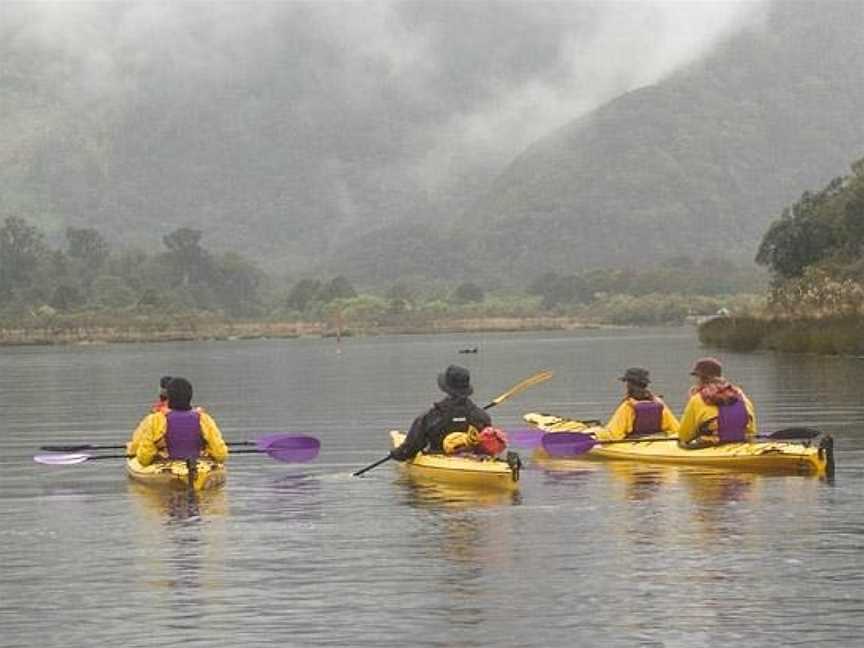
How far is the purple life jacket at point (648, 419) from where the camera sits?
125 ft

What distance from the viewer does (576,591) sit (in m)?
22.5

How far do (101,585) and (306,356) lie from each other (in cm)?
11945

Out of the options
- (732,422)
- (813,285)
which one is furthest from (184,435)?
(813,285)

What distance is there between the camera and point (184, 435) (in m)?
33.8

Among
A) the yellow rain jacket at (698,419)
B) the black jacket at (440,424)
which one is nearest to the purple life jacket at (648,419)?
the yellow rain jacket at (698,419)

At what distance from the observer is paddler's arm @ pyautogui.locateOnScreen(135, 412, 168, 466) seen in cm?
3400

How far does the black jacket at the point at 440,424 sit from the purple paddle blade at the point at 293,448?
4.00 meters

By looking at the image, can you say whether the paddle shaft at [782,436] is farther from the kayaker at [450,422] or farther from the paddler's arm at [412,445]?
the paddler's arm at [412,445]

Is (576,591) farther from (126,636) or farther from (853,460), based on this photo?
(853,460)

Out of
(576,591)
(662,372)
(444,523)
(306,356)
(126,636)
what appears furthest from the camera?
(306,356)

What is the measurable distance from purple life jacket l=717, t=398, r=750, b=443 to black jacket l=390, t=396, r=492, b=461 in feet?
14.7

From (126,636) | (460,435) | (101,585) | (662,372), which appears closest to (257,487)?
(460,435)

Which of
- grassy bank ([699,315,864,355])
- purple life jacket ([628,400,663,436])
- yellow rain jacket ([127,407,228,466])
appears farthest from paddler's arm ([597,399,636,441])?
→ grassy bank ([699,315,864,355])

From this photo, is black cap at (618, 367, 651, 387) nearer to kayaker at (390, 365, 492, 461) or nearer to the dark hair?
kayaker at (390, 365, 492, 461)
